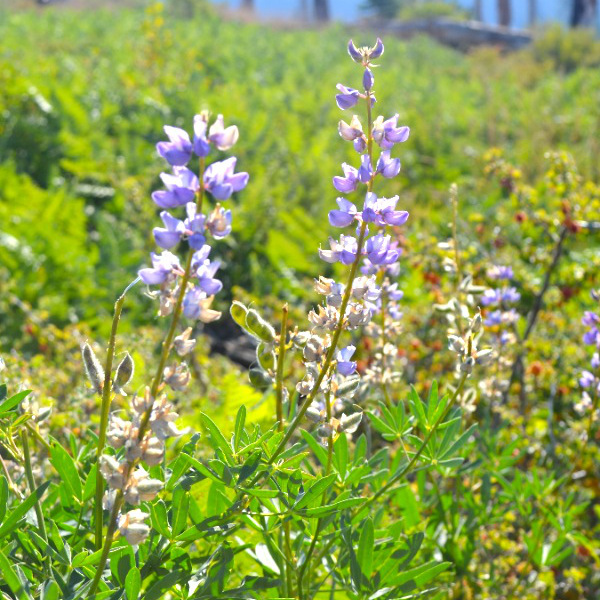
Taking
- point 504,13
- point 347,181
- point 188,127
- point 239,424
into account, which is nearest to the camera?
point 347,181

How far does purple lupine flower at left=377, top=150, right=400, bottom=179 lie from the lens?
4.02ft

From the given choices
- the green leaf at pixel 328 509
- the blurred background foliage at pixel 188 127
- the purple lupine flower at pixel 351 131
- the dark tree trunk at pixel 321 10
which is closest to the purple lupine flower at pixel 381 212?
the purple lupine flower at pixel 351 131

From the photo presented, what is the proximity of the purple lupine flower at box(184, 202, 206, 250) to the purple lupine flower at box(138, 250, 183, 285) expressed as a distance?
0.05m

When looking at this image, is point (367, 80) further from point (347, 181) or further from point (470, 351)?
point (470, 351)

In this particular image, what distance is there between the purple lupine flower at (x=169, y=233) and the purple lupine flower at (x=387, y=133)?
14.7 inches

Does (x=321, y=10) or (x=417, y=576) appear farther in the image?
(x=321, y=10)

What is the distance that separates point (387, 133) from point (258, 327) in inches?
15.4

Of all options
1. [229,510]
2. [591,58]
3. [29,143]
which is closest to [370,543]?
[229,510]

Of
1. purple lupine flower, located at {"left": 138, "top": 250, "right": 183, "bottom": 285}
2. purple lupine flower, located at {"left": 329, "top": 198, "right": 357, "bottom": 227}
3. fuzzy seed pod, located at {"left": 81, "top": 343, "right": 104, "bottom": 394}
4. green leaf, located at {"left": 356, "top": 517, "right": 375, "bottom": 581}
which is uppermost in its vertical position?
purple lupine flower, located at {"left": 329, "top": 198, "right": 357, "bottom": 227}

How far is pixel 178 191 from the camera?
978 millimetres

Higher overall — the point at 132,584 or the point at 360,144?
the point at 360,144

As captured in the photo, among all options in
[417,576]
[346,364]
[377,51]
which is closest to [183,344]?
[346,364]

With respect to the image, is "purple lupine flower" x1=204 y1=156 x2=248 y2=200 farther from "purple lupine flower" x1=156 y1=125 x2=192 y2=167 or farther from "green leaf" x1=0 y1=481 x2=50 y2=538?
"green leaf" x1=0 y1=481 x2=50 y2=538

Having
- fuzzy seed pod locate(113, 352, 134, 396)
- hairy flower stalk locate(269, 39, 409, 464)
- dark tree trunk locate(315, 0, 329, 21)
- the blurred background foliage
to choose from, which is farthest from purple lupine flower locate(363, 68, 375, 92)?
dark tree trunk locate(315, 0, 329, 21)
